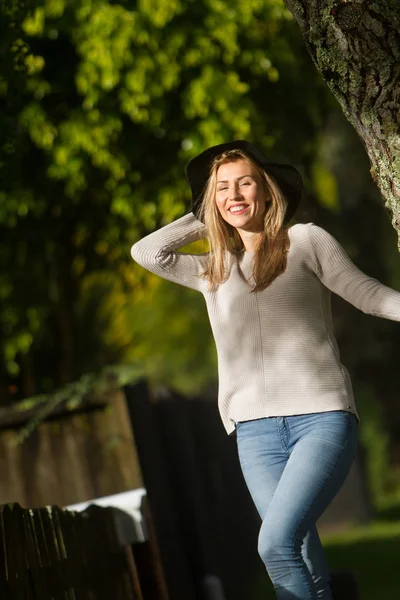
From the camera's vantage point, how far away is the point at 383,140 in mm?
3676

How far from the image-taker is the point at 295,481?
346 cm

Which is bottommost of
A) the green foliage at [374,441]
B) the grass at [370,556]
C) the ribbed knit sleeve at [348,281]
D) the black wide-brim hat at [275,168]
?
the grass at [370,556]

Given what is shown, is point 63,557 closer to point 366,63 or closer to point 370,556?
point 366,63

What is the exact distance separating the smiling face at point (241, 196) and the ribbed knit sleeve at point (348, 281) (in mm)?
197

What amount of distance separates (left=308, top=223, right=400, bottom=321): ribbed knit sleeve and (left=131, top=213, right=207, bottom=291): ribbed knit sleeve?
1.45 feet

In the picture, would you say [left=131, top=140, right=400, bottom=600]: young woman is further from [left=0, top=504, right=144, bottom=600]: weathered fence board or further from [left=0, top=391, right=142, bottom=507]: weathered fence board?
[left=0, top=391, right=142, bottom=507]: weathered fence board

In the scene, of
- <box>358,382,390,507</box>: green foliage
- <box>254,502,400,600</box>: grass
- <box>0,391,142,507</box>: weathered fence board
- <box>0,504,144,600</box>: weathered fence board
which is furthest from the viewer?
<box>358,382,390,507</box>: green foliage

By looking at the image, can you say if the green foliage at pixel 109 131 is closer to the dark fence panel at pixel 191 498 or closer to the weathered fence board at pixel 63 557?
the dark fence panel at pixel 191 498

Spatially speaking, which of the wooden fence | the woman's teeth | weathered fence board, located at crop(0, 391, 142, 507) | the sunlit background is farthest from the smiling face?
weathered fence board, located at crop(0, 391, 142, 507)

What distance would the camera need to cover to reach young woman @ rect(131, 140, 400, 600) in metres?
3.48

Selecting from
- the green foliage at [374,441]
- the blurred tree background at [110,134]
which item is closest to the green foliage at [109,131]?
the blurred tree background at [110,134]

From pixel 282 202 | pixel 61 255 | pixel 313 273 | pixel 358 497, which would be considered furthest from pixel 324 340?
pixel 358 497

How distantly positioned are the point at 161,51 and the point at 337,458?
5.13 m

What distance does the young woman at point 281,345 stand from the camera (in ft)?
11.4
